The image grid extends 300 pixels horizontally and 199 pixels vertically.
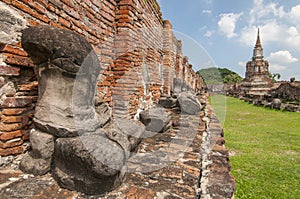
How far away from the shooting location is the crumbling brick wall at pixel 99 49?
5.87 ft

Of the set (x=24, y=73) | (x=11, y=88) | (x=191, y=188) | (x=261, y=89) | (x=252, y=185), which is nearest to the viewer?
(x=191, y=188)

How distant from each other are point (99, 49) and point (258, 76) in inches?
1109

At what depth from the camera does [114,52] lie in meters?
3.61

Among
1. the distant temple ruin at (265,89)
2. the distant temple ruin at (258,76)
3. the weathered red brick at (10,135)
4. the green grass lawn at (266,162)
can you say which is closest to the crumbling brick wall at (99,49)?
the weathered red brick at (10,135)

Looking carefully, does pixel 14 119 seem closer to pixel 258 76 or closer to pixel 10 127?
pixel 10 127

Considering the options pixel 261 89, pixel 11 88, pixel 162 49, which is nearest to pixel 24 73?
pixel 11 88

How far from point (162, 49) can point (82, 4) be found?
14.0 ft

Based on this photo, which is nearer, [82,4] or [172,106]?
[82,4]

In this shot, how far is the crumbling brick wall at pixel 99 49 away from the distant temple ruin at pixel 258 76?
22989 millimetres

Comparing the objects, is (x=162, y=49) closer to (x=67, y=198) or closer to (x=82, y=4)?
(x=82, y=4)

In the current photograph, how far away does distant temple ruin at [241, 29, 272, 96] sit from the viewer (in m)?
24.6

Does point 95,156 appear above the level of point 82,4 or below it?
below

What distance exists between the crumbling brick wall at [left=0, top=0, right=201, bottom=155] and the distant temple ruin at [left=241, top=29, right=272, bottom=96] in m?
23.0

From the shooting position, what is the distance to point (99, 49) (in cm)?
319
